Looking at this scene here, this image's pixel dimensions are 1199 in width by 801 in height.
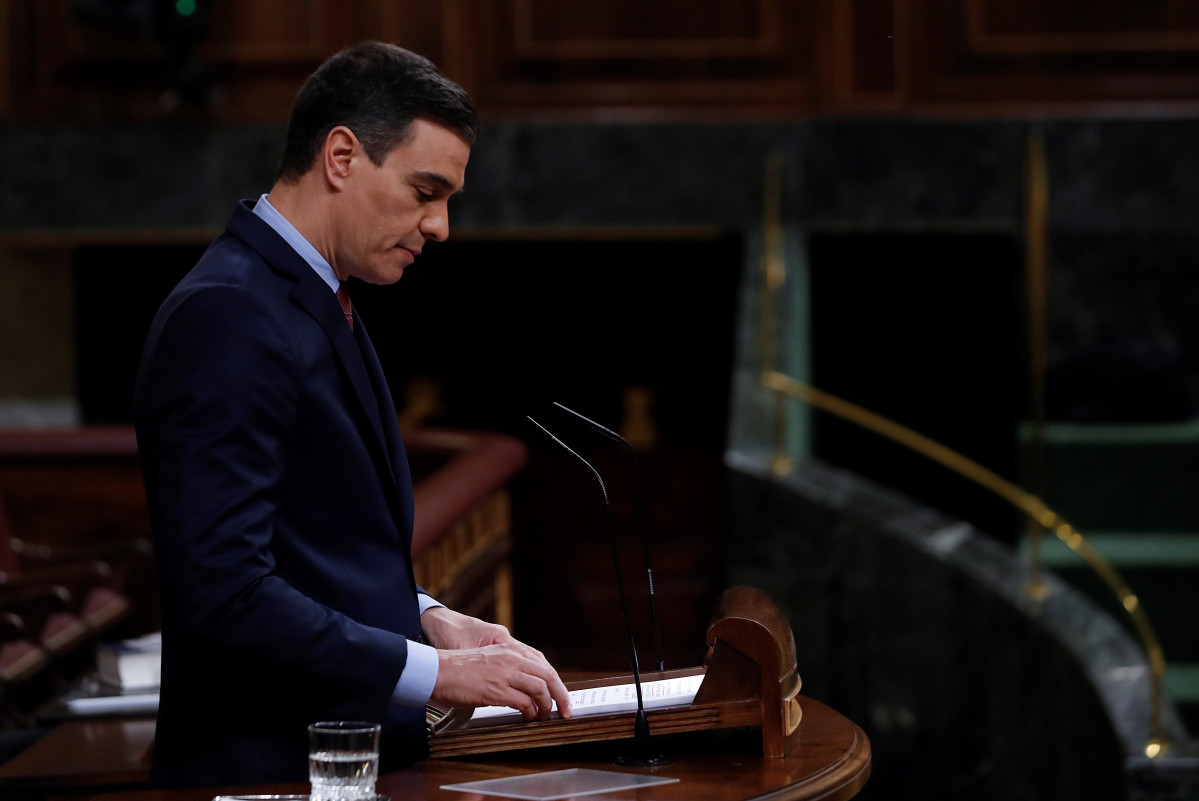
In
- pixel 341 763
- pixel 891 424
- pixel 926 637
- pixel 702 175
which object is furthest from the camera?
pixel 702 175

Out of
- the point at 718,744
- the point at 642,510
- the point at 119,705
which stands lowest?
the point at 119,705

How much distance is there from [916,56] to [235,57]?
103 inches

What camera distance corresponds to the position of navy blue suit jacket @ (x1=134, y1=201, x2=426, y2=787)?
137 cm

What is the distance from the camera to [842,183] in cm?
546

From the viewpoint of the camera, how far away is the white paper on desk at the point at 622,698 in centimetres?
154

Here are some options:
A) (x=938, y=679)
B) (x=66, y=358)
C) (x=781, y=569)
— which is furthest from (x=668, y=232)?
(x=66, y=358)

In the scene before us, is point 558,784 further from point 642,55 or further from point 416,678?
point 642,55

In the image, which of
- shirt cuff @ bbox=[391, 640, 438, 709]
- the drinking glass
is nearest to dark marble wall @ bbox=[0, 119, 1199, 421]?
shirt cuff @ bbox=[391, 640, 438, 709]

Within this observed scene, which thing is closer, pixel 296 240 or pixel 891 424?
pixel 296 240

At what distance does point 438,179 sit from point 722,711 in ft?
Answer: 2.13

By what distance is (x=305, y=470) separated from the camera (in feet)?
4.85

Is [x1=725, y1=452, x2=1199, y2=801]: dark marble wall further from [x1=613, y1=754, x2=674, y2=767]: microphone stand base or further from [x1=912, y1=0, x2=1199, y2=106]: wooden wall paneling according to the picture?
[x1=613, y1=754, x2=674, y2=767]: microphone stand base

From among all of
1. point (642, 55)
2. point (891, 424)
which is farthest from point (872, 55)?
point (891, 424)

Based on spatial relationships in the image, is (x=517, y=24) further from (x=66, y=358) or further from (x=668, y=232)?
(x=66, y=358)
